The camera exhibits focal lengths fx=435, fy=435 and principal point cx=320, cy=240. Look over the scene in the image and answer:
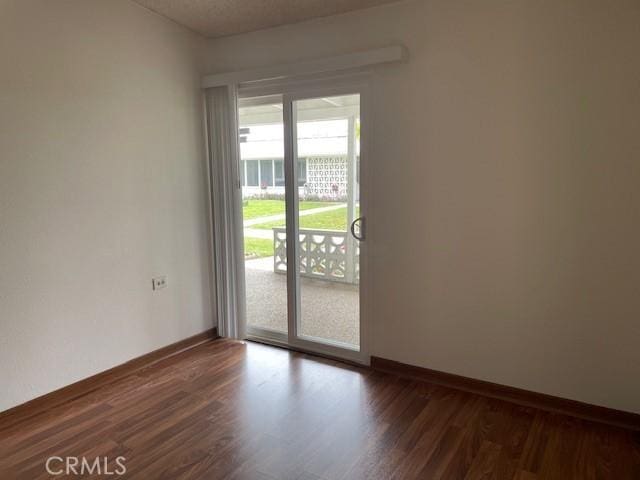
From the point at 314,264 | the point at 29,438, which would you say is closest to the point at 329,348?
the point at 314,264

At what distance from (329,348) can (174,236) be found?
160 cm

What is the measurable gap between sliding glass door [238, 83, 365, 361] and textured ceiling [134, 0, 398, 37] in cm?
56

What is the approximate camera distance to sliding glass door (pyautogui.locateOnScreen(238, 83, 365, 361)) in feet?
11.2

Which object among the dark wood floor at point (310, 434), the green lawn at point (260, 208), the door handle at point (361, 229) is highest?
the green lawn at point (260, 208)

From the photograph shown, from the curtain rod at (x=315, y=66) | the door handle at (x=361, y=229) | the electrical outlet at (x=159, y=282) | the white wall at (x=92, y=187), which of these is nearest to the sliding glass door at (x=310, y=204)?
the door handle at (x=361, y=229)

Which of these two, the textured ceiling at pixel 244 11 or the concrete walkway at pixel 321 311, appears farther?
the concrete walkway at pixel 321 311

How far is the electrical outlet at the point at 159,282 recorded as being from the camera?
11.5ft

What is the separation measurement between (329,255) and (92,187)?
1.84 m

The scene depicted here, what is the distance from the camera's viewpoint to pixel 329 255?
3.64 meters

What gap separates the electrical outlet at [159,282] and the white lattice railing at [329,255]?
3.74 feet

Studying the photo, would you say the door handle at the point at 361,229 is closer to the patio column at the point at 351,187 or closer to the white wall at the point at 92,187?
the patio column at the point at 351,187

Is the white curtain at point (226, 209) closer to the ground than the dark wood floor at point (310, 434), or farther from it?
farther from it

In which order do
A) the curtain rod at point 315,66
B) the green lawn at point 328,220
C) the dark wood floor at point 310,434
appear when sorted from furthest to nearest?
1. the green lawn at point 328,220
2. the curtain rod at point 315,66
3. the dark wood floor at point 310,434

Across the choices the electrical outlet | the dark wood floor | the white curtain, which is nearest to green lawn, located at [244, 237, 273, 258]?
the white curtain
